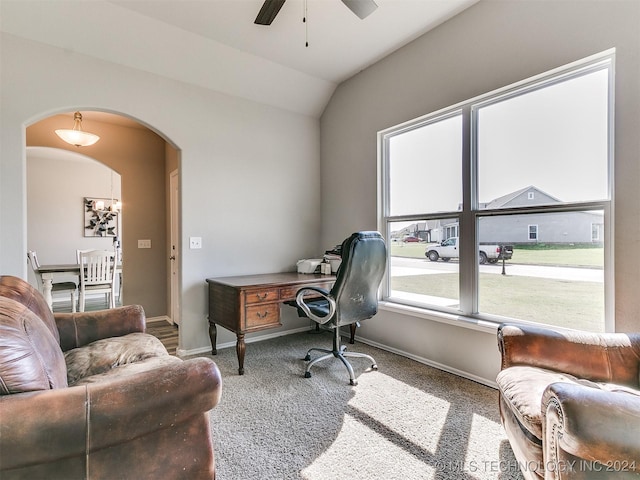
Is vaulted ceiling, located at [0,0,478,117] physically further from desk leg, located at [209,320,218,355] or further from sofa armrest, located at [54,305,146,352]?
desk leg, located at [209,320,218,355]

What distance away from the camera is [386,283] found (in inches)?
131

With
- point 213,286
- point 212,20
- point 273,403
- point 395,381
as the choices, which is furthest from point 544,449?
point 212,20

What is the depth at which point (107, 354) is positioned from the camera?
1.69 m

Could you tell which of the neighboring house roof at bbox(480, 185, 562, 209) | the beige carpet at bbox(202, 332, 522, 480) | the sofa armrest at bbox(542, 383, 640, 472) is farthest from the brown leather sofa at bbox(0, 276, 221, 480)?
the neighboring house roof at bbox(480, 185, 562, 209)

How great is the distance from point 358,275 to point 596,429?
162 centimetres

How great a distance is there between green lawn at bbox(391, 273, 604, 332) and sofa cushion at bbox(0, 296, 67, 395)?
2.71 metres

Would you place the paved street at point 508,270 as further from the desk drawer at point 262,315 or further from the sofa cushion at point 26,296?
the sofa cushion at point 26,296

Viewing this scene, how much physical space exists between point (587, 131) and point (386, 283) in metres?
2.05

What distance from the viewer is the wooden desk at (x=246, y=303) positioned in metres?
2.66

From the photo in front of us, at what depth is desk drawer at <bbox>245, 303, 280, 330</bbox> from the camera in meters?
2.70

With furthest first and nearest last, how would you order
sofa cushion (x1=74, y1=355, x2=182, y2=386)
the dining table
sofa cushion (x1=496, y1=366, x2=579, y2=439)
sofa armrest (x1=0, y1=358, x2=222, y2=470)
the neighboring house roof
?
the dining table
the neighboring house roof
sofa cushion (x1=74, y1=355, x2=182, y2=386)
sofa cushion (x1=496, y1=366, x2=579, y2=439)
sofa armrest (x1=0, y1=358, x2=222, y2=470)

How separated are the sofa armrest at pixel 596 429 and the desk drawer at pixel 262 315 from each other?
2.18 m

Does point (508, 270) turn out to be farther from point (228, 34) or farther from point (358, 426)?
point (228, 34)

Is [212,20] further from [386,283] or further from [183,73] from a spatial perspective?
[386,283]
